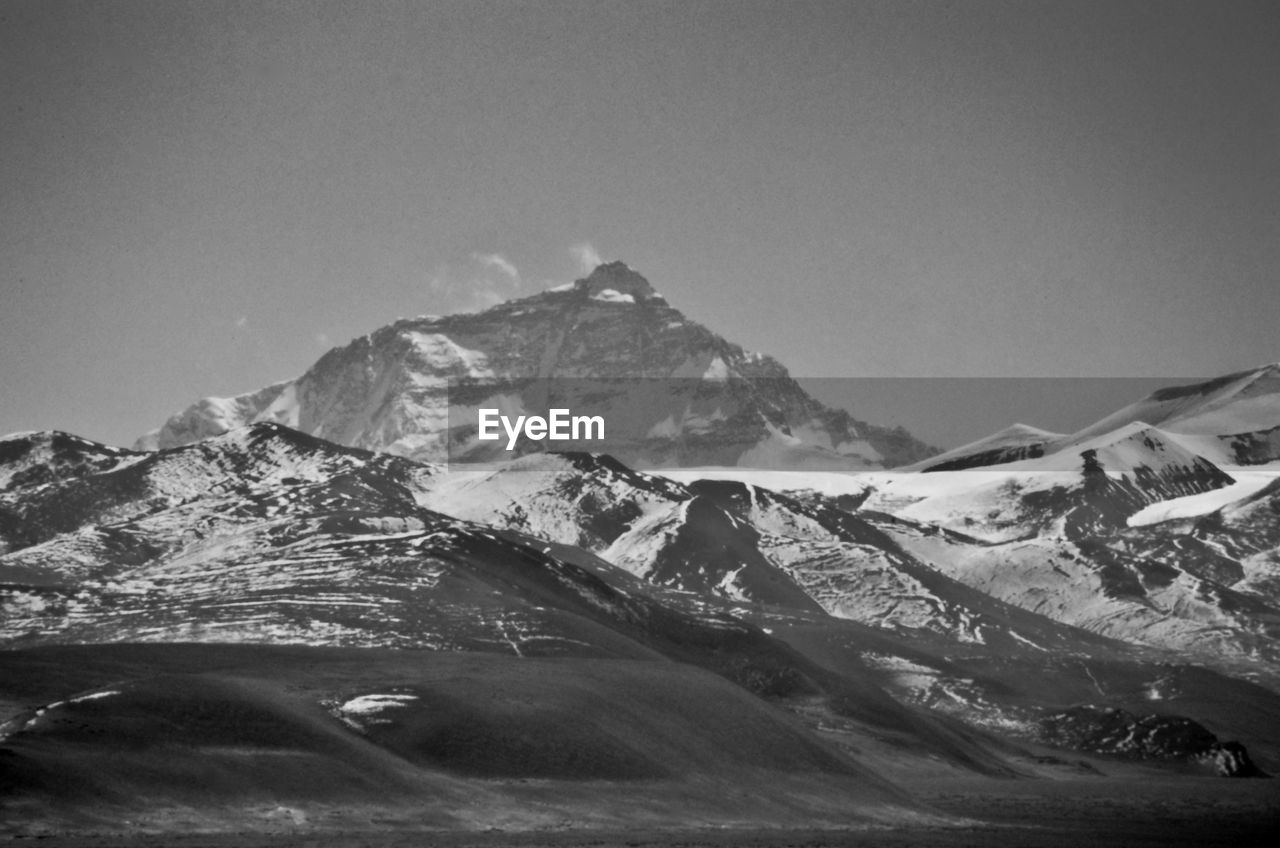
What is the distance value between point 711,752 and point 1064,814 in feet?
109

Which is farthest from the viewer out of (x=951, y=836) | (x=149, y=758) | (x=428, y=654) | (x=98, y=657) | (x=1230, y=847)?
(x=428, y=654)

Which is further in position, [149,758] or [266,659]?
[266,659]

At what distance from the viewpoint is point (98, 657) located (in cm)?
17450

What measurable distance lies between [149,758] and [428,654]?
82.3m

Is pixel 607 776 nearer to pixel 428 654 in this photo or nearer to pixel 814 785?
pixel 814 785

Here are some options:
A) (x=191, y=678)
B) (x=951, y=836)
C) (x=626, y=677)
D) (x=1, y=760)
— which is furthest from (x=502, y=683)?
(x=1, y=760)

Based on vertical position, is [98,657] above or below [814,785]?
above

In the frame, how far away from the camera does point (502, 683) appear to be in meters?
159

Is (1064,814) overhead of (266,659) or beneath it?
beneath

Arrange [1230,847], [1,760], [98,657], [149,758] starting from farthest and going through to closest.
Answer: [98,657] → [1230,847] → [149,758] → [1,760]

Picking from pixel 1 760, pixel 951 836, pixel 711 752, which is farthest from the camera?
pixel 711 752

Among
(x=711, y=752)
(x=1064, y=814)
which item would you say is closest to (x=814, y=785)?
(x=711, y=752)

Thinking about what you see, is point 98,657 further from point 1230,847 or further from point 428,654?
point 1230,847

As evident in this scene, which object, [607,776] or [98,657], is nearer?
[607,776]
